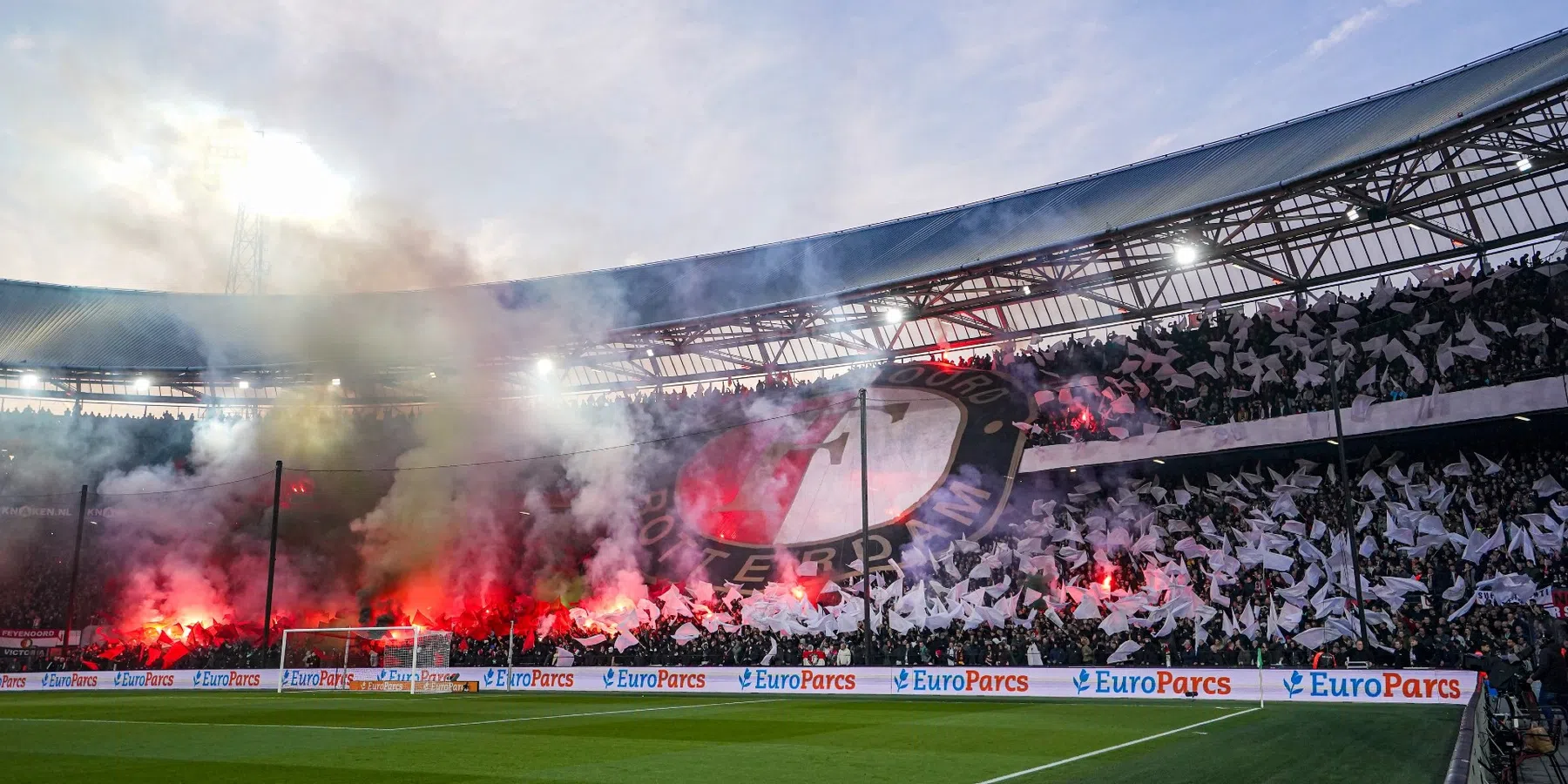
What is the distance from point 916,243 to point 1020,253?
7.36 meters

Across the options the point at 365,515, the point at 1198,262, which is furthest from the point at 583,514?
the point at 1198,262

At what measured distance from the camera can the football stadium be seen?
1600 cm

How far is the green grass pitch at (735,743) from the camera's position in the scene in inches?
420

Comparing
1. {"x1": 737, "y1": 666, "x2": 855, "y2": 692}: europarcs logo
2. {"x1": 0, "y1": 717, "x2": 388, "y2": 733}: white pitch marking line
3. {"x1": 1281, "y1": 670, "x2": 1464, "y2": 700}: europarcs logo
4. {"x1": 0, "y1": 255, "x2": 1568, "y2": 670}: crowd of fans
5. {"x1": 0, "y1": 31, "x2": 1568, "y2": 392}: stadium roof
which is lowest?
{"x1": 737, "y1": 666, "x2": 855, "y2": 692}: europarcs logo

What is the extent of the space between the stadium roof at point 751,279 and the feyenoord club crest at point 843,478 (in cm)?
515

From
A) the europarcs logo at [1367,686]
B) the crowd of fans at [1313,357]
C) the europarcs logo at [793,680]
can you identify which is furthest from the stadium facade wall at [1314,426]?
the europarcs logo at [793,680]

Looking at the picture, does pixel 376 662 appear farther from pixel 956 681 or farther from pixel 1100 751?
pixel 1100 751

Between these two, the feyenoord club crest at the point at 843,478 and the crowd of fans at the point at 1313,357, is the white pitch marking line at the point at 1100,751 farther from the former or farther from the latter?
the feyenoord club crest at the point at 843,478

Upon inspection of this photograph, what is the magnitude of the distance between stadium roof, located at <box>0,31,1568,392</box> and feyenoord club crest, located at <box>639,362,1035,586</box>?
5.15 metres

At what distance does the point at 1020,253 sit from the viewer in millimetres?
36250

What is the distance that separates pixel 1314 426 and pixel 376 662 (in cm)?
3014

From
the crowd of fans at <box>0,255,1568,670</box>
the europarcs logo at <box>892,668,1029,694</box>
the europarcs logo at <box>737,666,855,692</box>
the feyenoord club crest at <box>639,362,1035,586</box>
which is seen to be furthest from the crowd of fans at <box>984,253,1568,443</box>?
the europarcs logo at <box>737,666,855,692</box>

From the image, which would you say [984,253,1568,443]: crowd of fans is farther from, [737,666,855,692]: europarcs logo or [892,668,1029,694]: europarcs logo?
[737,666,855,692]: europarcs logo

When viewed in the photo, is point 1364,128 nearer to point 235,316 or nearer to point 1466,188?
point 1466,188
